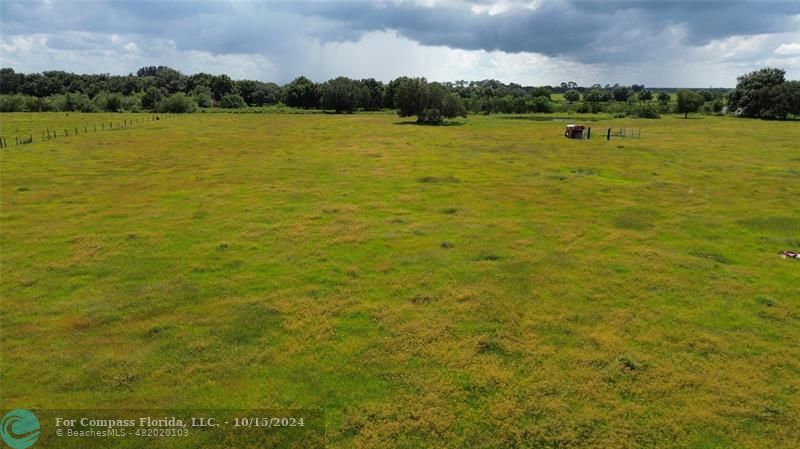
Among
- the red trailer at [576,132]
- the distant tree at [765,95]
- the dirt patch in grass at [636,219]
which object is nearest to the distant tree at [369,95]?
the red trailer at [576,132]

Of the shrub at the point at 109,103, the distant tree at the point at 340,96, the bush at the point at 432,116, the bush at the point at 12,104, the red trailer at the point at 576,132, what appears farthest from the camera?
the distant tree at the point at 340,96

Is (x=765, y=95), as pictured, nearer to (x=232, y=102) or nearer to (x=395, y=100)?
(x=395, y=100)

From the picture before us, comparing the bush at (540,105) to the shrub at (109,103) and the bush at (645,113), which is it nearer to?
the bush at (645,113)

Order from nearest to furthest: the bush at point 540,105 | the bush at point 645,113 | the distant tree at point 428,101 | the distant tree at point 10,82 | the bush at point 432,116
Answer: the distant tree at point 428,101 → the bush at point 432,116 → the bush at point 645,113 → the bush at point 540,105 → the distant tree at point 10,82

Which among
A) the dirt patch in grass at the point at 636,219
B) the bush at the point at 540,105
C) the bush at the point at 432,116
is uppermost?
the bush at the point at 540,105

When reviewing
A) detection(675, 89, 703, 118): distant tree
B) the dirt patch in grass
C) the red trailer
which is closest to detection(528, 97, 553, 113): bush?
detection(675, 89, 703, 118): distant tree

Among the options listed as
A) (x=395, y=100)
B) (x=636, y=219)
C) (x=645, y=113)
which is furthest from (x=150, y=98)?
(x=636, y=219)
